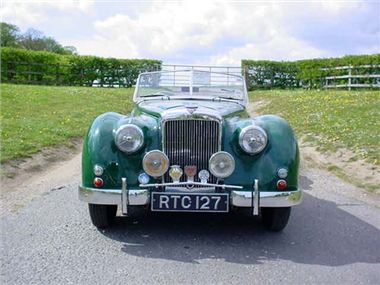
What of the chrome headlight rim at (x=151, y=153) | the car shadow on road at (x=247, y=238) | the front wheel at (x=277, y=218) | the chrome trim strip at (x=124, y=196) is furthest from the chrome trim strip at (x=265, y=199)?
the chrome trim strip at (x=124, y=196)

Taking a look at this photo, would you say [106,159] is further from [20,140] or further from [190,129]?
[20,140]

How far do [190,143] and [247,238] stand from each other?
1.06 m

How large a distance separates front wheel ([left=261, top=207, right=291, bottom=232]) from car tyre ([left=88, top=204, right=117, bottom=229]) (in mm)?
1590

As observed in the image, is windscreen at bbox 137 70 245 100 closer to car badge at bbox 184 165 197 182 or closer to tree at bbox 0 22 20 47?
car badge at bbox 184 165 197 182

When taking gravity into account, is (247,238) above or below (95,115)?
below

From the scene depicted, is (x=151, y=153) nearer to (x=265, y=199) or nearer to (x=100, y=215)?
(x=100, y=215)

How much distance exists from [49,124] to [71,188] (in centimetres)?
487

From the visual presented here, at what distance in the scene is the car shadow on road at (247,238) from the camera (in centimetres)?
420

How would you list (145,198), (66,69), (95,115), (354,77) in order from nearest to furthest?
(145,198) < (95,115) < (354,77) < (66,69)

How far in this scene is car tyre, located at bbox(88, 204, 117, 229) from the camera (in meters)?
4.70

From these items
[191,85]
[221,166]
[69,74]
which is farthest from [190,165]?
[69,74]

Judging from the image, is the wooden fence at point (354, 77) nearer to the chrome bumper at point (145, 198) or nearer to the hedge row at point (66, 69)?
the hedge row at point (66, 69)

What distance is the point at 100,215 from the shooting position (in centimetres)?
473

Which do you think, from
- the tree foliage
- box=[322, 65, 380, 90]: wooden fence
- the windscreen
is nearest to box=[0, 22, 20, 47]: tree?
the tree foliage
